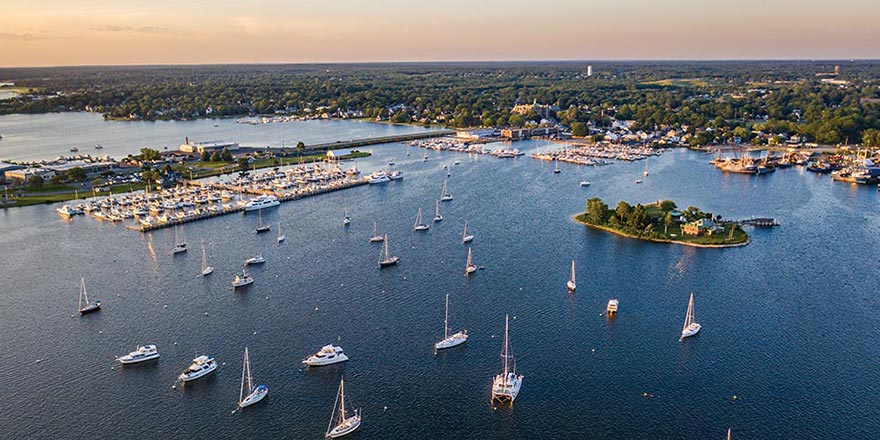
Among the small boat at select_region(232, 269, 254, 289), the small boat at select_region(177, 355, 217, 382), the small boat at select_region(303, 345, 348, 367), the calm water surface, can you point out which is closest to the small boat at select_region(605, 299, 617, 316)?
the calm water surface

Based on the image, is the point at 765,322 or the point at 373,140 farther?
the point at 373,140

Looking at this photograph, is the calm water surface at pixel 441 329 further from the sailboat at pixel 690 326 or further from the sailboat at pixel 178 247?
the sailboat at pixel 178 247

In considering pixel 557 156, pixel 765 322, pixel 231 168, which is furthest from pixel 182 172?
pixel 765 322

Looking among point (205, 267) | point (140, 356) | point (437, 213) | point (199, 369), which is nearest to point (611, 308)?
point (199, 369)

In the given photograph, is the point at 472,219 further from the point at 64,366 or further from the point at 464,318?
the point at 64,366

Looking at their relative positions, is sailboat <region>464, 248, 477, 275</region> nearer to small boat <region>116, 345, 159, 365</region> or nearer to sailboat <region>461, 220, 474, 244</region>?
sailboat <region>461, 220, 474, 244</region>

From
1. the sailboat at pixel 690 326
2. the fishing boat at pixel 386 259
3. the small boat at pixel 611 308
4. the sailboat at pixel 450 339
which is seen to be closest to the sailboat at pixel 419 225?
the fishing boat at pixel 386 259

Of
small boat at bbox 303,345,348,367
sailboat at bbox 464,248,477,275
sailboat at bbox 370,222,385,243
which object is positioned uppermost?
sailboat at bbox 370,222,385,243
